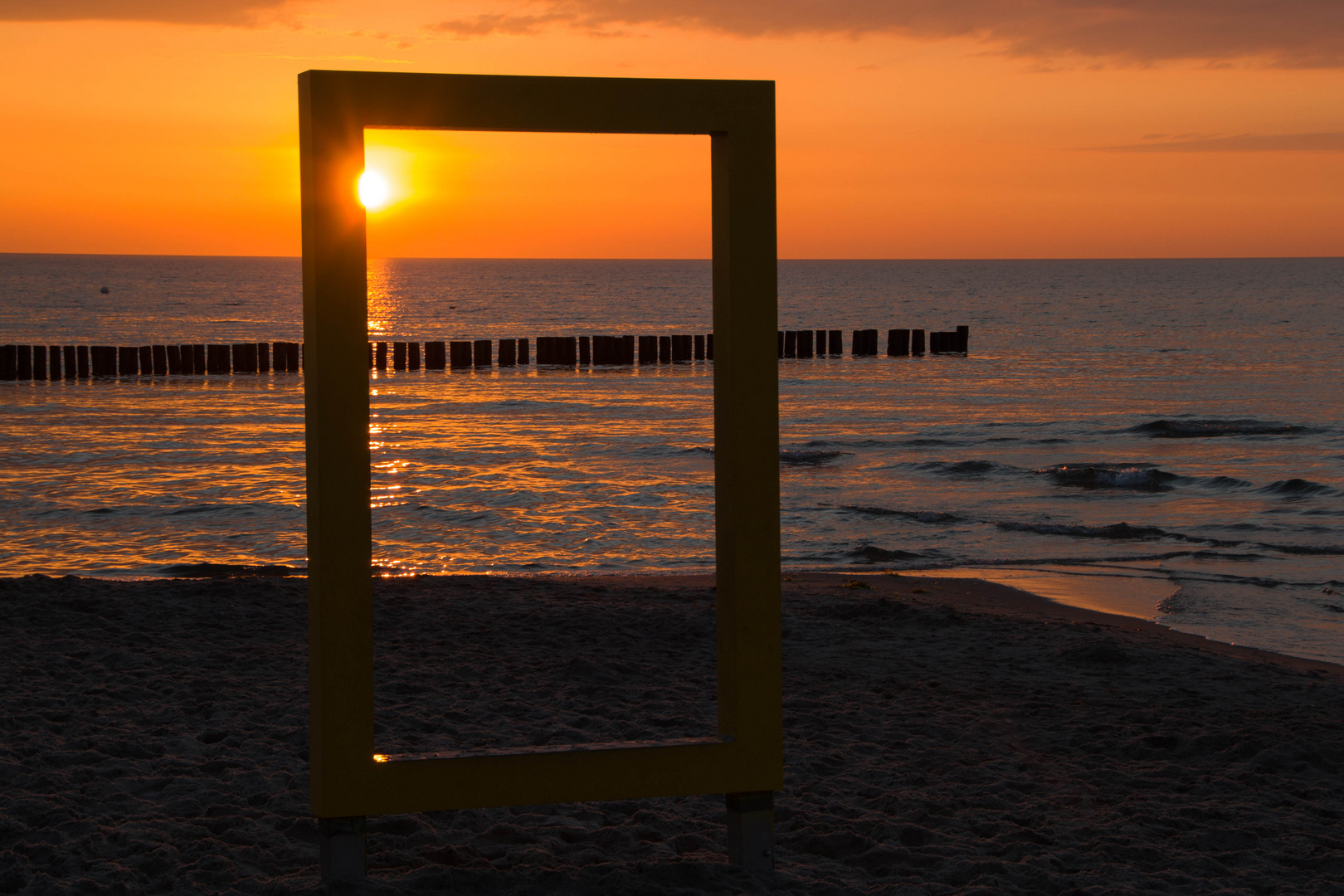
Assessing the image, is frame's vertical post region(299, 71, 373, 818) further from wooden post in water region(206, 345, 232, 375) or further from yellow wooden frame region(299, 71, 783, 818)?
wooden post in water region(206, 345, 232, 375)

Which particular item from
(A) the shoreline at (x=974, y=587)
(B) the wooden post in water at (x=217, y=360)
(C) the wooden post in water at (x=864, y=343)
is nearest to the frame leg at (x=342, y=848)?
(A) the shoreline at (x=974, y=587)

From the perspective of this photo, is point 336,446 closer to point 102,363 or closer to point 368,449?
point 368,449

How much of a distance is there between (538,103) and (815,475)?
15.0 metres

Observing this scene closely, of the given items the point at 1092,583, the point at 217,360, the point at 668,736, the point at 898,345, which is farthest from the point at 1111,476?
the point at 898,345

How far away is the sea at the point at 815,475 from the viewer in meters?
11.5

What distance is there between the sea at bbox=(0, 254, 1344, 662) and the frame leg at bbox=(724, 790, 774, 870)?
600 cm

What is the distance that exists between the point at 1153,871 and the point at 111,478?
15.9 meters

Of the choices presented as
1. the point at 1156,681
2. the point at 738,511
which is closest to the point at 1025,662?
the point at 1156,681

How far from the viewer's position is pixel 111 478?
16.6 meters

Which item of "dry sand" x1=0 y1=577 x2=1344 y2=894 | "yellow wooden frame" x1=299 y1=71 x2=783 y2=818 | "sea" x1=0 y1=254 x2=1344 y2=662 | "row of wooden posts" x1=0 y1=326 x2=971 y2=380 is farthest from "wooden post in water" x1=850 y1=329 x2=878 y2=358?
"yellow wooden frame" x1=299 y1=71 x2=783 y2=818

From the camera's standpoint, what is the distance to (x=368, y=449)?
3.21 metres

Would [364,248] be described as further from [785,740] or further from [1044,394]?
[1044,394]

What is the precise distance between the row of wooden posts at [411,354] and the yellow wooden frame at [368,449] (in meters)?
25.1

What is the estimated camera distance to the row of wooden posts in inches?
1275
